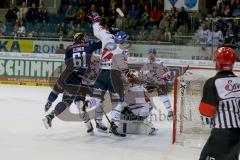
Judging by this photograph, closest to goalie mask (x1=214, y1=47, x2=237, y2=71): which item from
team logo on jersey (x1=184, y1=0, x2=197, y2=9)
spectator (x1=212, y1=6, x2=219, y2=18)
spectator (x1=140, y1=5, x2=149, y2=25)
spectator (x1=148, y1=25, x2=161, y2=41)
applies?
spectator (x1=148, y1=25, x2=161, y2=41)

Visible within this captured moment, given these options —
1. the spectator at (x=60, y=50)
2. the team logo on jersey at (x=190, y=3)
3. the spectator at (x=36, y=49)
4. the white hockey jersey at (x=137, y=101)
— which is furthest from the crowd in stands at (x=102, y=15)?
the white hockey jersey at (x=137, y=101)

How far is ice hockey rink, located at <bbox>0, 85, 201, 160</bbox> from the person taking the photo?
17.0ft

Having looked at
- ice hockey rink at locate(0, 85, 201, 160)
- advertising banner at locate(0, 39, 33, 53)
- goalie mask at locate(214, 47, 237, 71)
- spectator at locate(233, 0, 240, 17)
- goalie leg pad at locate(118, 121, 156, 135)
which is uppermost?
spectator at locate(233, 0, 240, 17)

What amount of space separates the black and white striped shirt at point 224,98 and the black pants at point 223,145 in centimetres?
4

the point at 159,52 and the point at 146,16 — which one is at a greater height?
the point at 146,16

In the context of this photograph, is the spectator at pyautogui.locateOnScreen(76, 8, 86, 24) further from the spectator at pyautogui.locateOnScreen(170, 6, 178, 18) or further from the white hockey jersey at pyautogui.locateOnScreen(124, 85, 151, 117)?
the white hockey jersey at pyautogui.locateOnScreen(124, 85, 151, 117)

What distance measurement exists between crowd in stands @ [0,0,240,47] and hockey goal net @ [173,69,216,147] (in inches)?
218

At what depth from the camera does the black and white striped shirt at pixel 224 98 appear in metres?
3.32

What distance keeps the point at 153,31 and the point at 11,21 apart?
461cm

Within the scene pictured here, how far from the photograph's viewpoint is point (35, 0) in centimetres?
1600

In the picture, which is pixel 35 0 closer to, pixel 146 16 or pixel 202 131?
pixel 146 16

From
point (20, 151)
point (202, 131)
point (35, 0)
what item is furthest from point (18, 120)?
point (35, 0)

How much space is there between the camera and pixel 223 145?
3277 mm

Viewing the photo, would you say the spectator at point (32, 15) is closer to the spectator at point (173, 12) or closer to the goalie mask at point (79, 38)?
the spectator at point (173, 12)
